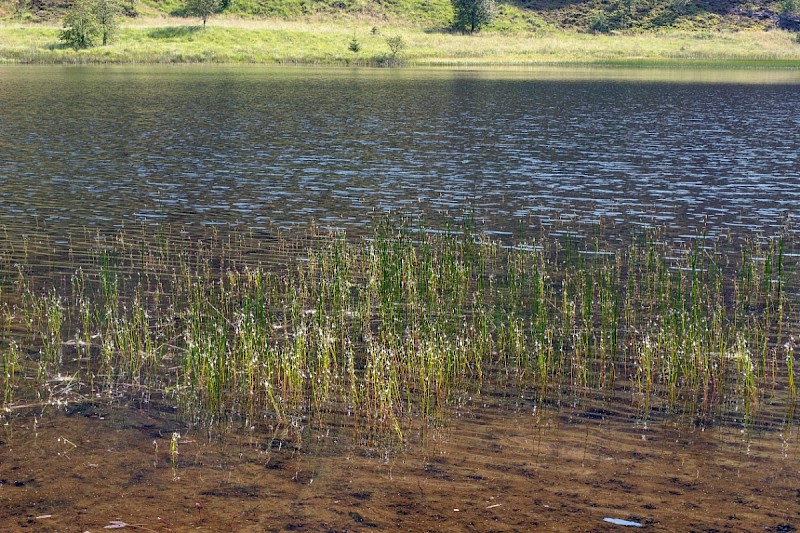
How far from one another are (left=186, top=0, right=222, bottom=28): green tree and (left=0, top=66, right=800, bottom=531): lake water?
7103 centimetres

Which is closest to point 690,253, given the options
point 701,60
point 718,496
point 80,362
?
point 718,496

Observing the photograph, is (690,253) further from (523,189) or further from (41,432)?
(41,432)

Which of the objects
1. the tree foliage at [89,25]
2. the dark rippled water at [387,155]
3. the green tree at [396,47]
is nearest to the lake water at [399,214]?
the dark rippled water at [387,155]

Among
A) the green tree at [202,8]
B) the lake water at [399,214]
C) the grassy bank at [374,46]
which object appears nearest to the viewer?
the lake water at [399,214]

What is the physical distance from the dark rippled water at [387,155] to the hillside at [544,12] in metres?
87.5

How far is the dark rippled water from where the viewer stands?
26984 millimetres

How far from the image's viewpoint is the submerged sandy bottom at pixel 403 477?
29.1 feet

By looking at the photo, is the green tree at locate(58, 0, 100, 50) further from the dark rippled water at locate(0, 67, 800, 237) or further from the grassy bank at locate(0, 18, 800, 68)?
the dark rippled water at locate(0, 67, 800, 237)

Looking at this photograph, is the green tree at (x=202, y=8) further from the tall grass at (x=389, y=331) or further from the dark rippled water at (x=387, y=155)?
the tall grass at (x=389, y=331)

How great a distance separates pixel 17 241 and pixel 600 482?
16.9 metres

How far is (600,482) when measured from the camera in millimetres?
9758

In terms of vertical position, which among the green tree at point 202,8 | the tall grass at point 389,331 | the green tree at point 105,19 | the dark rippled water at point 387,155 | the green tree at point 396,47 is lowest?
the tall grass at point 389,331

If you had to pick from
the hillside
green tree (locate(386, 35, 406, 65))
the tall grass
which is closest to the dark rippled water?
the tall grass

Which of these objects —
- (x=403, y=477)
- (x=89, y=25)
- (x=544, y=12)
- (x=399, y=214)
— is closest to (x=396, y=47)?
(x=89, y=25)
